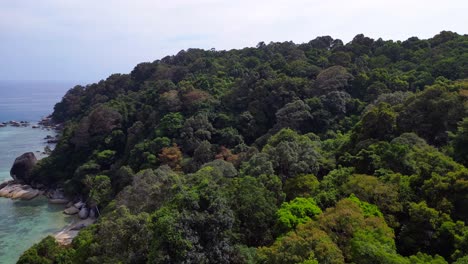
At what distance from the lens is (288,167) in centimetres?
1817

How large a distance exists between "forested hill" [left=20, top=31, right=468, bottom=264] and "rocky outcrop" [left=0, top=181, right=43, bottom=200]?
60.2 inches

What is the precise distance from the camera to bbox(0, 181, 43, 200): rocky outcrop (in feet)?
106

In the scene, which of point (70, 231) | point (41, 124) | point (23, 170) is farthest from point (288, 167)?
point (41, 124)

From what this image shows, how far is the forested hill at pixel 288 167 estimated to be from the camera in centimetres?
1126

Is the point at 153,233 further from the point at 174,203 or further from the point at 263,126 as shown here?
the point at 263,126

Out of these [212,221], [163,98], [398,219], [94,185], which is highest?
[163,98]

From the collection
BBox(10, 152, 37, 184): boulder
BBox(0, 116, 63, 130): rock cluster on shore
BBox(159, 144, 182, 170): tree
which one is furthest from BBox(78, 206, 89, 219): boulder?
BBox(0, 116, 63, 130): rock cluster on shore

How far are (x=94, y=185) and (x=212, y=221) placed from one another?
19193 mm

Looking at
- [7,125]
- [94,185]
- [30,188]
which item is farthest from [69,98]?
[94,185]

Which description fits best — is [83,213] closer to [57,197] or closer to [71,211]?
[71,211]

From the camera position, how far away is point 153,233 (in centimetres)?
1182

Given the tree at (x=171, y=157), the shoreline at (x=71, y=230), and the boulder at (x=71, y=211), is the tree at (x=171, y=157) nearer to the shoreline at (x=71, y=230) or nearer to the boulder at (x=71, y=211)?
the shoreline at (x=71, y=230)

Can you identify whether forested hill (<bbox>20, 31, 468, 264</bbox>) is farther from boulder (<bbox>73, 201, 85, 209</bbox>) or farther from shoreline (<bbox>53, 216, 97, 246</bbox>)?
shoreline (<bbox>53, 216, 97, 246</bbox>)

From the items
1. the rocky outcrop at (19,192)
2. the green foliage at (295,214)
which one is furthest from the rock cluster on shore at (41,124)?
the green foliage at (295,214)
